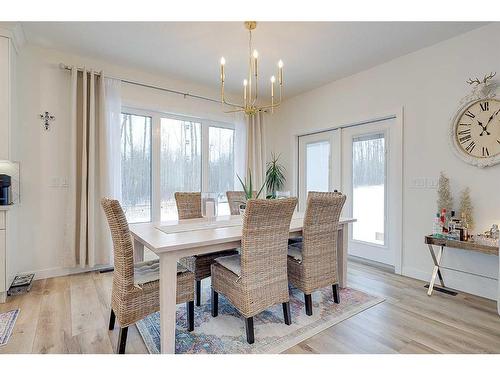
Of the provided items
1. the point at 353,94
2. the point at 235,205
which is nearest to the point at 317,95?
the point at 353,94

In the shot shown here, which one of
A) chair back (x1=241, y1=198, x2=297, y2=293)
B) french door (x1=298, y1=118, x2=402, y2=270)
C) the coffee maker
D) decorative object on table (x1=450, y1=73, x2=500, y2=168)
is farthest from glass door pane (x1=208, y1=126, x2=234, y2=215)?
decorative object on table (x1=450, y1=73, x2=500, y2=168)

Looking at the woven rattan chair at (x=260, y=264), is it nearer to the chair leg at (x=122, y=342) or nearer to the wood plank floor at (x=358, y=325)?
the wood plank floor at (x=358, y=325)

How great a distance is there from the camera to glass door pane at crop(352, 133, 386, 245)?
11.4 ft

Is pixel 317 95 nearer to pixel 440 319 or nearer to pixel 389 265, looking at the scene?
pixel 389 265

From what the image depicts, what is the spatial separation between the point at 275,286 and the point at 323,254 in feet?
1.88

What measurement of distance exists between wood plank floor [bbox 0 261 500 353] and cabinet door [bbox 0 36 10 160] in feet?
4.62

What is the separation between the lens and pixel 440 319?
6.91 feet

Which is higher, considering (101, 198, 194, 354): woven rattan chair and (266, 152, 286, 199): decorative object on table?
(266, 152, 286, 199): decorative object on table

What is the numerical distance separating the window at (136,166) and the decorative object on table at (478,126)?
3636 millimetres

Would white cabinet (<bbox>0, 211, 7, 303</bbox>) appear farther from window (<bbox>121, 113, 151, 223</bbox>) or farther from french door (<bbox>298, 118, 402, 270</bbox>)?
french door (<bbox>298, 118, 402, 270</bbox>)

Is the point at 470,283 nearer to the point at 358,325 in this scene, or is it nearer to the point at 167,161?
the point at 358,325

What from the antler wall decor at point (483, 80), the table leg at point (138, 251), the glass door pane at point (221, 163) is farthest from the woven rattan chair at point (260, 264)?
the glass door pane at point (221, 163)

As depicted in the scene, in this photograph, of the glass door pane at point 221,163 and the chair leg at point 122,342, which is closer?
the chair leg at point 122,342

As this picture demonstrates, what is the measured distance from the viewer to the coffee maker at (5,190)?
8.14 feet
